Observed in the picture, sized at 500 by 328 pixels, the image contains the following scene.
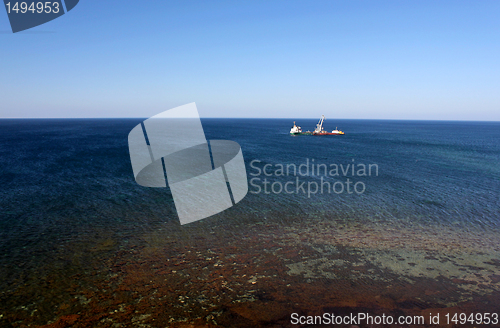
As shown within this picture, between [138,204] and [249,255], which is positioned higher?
[138,204]

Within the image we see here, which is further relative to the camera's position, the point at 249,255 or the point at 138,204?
the point at 138,204

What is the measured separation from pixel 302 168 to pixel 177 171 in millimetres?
16641

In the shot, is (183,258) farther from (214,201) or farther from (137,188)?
(137,188)

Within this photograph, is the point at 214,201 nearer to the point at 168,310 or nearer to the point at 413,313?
the point at 168,310

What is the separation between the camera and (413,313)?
1003 centimetres

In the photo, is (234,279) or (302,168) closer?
(234,279)

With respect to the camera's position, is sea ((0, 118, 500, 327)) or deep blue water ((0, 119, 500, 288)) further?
deep blue water ((0, 119, 500, 288))

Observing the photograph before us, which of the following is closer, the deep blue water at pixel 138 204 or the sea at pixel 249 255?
the sea at pixel 249 255

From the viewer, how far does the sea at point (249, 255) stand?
33.2 feet

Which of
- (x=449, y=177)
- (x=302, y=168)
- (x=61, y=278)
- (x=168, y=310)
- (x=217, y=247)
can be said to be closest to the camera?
(x=168, y=310)

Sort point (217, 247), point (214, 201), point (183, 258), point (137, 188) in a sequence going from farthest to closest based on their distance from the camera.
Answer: point (137, 188) → point (214, 201) → point (217, 247) → point (183, 258)

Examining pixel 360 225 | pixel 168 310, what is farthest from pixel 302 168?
pixel 168 310

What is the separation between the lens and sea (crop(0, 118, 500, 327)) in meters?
10.1

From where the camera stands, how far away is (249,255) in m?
14.3
